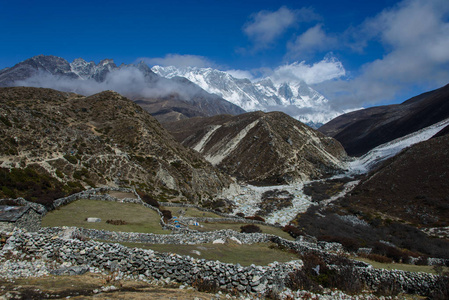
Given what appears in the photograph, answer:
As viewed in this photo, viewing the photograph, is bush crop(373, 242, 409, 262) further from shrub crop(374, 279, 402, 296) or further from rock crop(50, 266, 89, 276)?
rock crop(50, 266, 89, 276)

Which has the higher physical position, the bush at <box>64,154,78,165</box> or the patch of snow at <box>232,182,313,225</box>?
the bush at <box>64,154,78,165</box>

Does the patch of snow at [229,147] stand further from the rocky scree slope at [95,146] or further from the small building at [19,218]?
the small building at [19,218]

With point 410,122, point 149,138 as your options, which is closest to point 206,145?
point 149,138

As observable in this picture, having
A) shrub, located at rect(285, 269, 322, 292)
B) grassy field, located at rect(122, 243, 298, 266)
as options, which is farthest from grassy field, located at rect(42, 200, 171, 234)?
shrub, located at rect(285, 269, 322, 292)

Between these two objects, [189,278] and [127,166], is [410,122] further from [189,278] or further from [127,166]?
[189,278]

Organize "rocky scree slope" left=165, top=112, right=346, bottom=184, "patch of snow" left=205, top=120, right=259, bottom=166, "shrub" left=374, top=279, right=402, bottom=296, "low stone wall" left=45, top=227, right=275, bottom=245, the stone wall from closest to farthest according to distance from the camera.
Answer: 1. "shrub" left=374, top=279, right=402, bottom=296
2. the stone wall
3. "low stone wall" left=45, top=227, right=275, bottom=245
4. "rocky scree slope" left=165, top=112, right=346, bottom=184
5. "patch of snow" left=205, top=120, right=259, bottom=166

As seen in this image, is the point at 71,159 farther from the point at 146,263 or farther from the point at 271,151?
the point at 271,151
